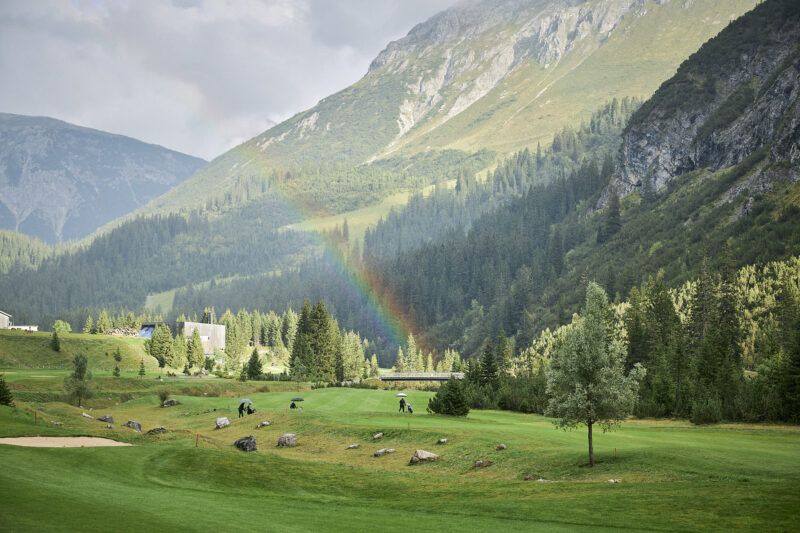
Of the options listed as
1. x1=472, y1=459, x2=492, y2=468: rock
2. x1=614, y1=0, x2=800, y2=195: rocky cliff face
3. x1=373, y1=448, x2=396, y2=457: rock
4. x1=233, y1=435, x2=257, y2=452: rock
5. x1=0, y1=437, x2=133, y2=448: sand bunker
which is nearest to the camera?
x1=0, y1=437, x2=133, y2=448: sand bunker

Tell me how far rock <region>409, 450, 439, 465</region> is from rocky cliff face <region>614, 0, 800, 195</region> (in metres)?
108

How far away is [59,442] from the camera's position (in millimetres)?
36281

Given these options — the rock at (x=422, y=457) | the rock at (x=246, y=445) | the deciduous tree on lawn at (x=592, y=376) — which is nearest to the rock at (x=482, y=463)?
the rock at (x=422, y=457)

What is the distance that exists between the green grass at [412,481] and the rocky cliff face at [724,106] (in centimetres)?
10385

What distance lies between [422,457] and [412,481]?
6.49 meters

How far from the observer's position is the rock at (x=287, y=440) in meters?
49.2

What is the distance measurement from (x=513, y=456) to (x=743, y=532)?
1901 cm

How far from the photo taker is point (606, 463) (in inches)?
1289

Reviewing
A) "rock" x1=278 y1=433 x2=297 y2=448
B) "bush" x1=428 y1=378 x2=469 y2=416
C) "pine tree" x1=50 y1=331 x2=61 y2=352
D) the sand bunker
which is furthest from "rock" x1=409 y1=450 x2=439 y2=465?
"pine tree" x1=50 y1=331 x2=61 y2=352

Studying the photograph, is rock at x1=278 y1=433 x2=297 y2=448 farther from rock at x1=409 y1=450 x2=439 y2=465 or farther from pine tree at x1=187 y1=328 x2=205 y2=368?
pine tree at x1=187 y1=328 x2=205 y2=368

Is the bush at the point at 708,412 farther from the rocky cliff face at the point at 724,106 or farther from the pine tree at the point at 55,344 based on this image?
the pine tree at the point at 55,344

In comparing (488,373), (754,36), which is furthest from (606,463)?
(754,36)

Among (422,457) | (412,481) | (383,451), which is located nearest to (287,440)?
(383,451)

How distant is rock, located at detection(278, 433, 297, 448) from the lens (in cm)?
4917
